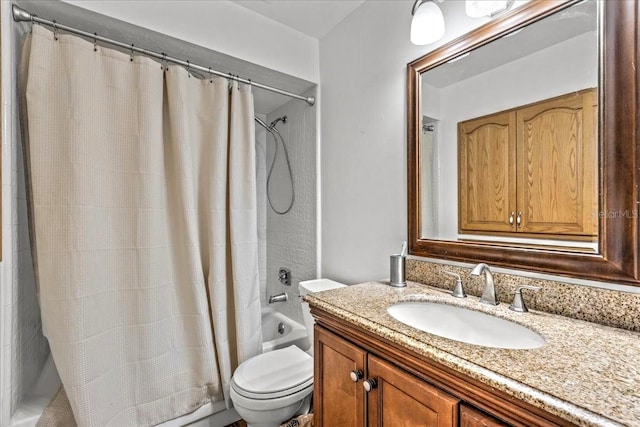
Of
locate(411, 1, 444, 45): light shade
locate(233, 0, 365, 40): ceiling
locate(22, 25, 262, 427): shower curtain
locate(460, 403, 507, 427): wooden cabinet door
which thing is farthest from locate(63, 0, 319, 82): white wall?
locate(460, 403, 507, 427): wooden cabinet door

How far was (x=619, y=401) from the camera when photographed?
20.0 inches

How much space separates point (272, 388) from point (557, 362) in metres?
1.19

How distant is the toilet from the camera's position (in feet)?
4.53

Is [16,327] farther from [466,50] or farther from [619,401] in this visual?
[466,50]

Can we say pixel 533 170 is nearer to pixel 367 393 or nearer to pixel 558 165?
pixel 558 165

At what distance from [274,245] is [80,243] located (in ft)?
4.98

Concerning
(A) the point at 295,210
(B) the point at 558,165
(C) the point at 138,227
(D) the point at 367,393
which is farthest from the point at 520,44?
(C) the point at 138,227

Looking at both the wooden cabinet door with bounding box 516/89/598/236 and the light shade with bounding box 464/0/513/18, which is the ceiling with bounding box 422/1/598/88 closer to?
the light shade with bounding box 464/0/513/18

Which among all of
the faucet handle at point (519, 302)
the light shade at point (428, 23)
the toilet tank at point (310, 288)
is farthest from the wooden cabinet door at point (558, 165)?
the toilet tank at point (310, 288)

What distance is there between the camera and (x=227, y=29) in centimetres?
173

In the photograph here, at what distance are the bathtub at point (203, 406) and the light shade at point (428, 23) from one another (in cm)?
186

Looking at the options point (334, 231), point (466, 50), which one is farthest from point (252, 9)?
point (334, 231)

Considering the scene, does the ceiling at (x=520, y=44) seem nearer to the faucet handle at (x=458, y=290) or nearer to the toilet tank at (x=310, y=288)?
the faucet handle at (x=458, y=290)

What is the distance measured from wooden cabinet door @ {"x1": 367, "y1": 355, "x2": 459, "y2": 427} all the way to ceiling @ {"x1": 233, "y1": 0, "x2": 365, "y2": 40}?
185 centimetres
